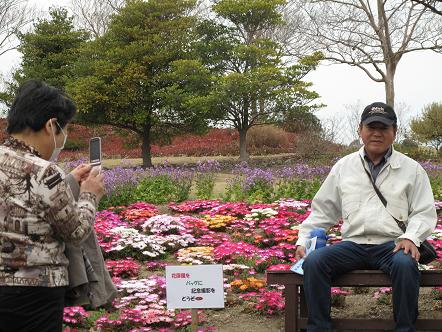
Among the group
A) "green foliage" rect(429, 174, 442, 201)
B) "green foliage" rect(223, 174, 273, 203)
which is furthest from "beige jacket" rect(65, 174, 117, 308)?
"green foliage" rect(429, 174, 442, 201)

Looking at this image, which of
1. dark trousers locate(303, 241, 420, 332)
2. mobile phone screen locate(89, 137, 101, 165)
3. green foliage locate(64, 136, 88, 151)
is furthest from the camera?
green foliage locate(64, 136, 88, 151)

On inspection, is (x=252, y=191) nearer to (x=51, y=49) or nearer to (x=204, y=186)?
(x=204, y=186)

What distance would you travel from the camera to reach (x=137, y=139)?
24.8m

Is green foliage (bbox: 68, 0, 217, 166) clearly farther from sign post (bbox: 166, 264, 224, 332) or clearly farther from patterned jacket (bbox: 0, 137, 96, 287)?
patterned jacket (bbox: 0, 137, 96, 287)

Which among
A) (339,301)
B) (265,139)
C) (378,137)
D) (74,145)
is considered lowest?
(339,301)

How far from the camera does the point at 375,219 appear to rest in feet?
11.8

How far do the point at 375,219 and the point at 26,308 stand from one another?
7.06 feet

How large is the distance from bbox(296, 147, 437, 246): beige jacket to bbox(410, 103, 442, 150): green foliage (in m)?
22.6

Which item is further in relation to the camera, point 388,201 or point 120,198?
point 120,198

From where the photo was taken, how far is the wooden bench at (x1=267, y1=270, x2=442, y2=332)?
11.5ft

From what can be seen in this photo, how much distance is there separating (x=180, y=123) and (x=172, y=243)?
1644 centimetres

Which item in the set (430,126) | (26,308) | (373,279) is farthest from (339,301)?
(430,126)

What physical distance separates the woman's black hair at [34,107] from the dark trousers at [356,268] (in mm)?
1810

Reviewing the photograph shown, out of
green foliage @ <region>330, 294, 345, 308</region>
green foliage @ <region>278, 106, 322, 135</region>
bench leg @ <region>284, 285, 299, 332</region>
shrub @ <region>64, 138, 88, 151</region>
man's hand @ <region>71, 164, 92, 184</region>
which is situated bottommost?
green foliage @ <region>330, 294, 345, 308</region>
